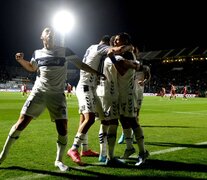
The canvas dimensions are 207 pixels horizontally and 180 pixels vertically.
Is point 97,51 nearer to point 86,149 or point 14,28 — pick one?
point 86,149

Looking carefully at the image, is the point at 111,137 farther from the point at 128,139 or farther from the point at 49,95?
the point at 49,95

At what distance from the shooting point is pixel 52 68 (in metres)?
5.65

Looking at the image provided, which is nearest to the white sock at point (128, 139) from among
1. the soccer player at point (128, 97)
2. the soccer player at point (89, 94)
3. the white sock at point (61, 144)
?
the soccer player at point (128, 97)

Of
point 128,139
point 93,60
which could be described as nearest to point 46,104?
point 93,60

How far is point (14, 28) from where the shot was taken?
2773 inches

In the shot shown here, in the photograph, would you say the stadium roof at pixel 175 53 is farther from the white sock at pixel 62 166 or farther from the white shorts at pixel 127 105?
the white sock at pixel 62 166

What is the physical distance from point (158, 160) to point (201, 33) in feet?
178

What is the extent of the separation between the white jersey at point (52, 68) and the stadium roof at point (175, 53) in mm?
56662

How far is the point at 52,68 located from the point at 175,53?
61.0 m

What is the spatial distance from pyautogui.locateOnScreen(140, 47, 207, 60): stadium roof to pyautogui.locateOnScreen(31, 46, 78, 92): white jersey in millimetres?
56662

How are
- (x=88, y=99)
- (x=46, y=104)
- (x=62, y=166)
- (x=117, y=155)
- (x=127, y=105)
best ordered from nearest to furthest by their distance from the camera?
(x=62, y=166) → (x=46, y=104) → (x=127, y=105) → (x=88, y=99) → (x=117, y=155)

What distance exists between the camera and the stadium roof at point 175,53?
60.9 m

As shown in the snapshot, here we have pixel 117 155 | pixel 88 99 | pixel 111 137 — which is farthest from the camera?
pixel 117 155

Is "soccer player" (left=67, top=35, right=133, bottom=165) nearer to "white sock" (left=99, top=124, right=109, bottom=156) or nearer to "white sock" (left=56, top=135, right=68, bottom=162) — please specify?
"white sock" (left=99, top=124, right=109, bottom=156)
